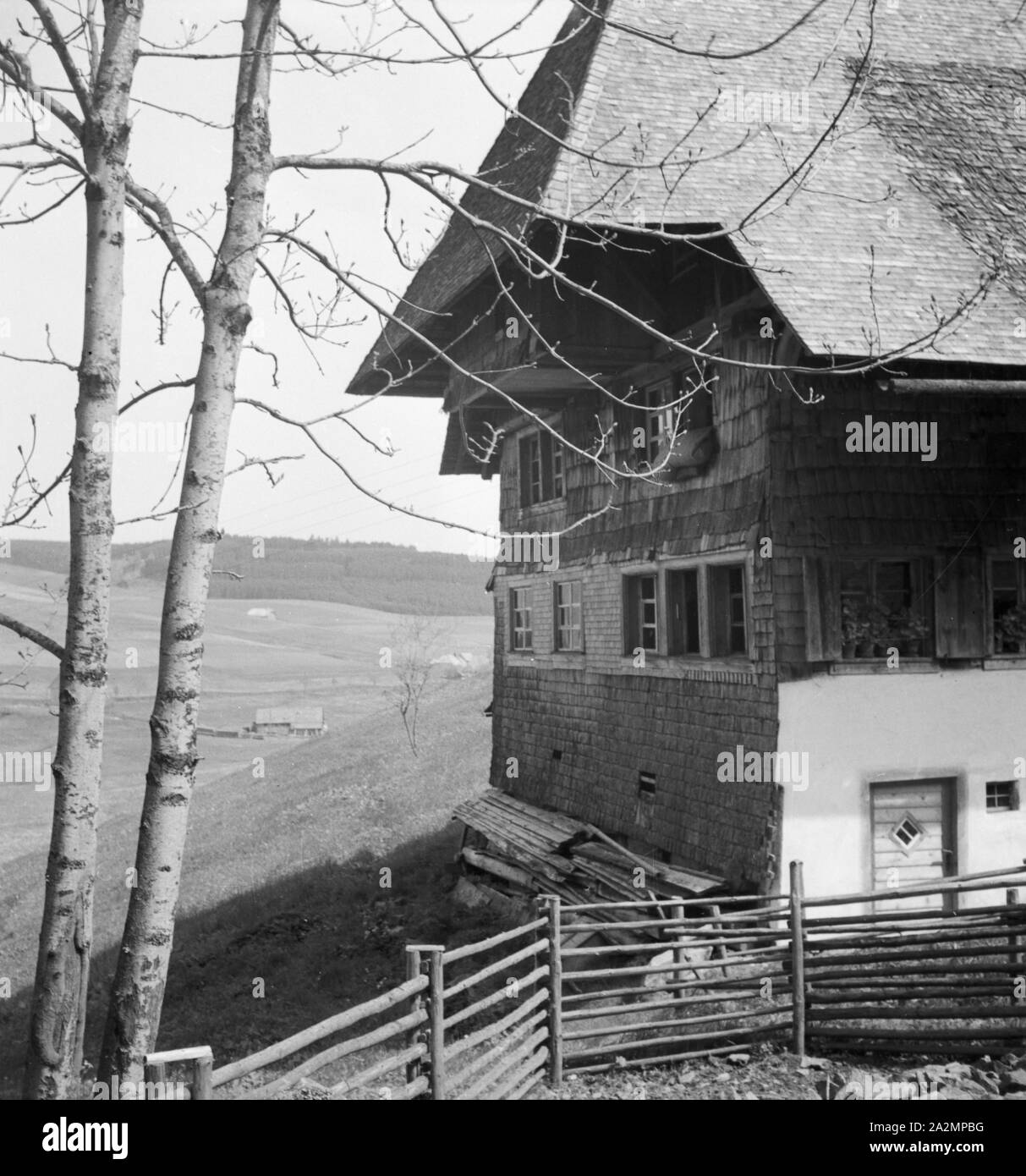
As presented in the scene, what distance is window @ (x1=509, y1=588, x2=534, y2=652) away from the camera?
2020 centimetres

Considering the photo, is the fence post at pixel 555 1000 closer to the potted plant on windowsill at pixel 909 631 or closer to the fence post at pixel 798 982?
the fence post at pixel 798 982

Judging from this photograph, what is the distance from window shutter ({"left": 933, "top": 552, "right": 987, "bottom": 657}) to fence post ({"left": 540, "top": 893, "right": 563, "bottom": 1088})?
5554 mm

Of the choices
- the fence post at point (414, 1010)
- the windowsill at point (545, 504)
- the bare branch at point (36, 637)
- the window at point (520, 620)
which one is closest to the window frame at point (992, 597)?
the windowsill at point (545, 504)

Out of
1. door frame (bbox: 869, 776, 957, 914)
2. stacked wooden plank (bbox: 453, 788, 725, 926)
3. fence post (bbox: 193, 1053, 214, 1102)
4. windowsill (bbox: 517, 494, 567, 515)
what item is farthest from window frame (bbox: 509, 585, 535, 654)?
fence post (bbox: 193, 1053, 214, 1102)

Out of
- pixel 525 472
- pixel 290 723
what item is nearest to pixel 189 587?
pixel 525 472

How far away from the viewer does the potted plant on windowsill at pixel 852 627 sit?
12.7 meters

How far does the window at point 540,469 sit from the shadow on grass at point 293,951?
6.53 meters

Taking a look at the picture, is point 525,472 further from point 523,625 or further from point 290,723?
point 290,723

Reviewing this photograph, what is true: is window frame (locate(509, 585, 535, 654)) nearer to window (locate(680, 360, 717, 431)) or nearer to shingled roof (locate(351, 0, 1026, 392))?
shingled roof (locate(351, 0, 1026, 392))

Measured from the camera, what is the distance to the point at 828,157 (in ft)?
39.0

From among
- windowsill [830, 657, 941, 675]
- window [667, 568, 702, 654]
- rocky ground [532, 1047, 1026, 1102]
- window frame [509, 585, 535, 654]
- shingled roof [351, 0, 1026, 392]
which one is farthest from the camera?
window frame [509, 585, 535, 654]

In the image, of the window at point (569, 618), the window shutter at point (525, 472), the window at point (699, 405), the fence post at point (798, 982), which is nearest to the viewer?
the fence post at point (798, 982)
